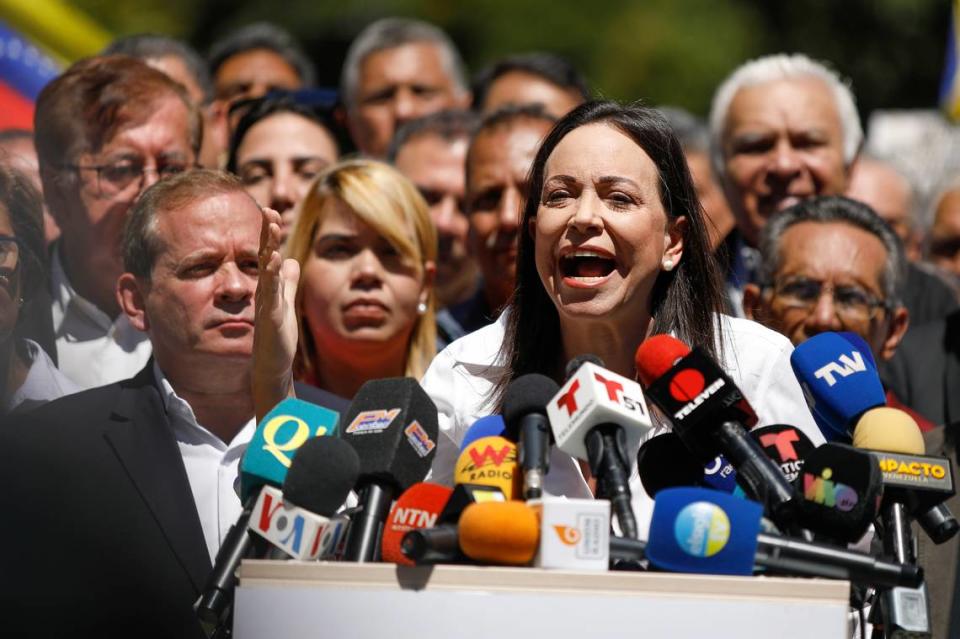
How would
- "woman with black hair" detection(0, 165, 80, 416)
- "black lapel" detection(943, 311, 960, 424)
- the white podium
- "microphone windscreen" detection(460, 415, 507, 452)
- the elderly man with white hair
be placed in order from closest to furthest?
1. the white podium
2. "microphone windscreen" detection(460, 415, 507, 452)
3. "woman with black hair" detection(0, 165, 80, 416)
4. "black lapel" detection(943, 311, 960, 424)
5. the elderly man with white hair

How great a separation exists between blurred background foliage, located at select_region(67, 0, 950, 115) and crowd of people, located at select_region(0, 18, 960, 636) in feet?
28.8

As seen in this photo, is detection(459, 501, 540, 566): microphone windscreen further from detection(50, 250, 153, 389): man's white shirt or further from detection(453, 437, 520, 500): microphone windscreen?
detection(50, 250, 153, 389): man's white shirt

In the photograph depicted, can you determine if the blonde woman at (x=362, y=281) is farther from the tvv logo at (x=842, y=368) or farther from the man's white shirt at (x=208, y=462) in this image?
the tvv logo at (x=842, y=368)

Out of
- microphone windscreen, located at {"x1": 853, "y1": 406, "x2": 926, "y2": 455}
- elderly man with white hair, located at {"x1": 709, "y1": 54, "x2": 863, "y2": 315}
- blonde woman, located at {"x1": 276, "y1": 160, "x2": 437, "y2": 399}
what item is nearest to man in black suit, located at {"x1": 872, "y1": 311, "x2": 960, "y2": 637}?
elderly man with white hair, located at {"x1": 709, "y1": 54, "x2": 863, "y2": 315}

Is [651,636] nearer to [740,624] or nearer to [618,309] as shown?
[740,624]

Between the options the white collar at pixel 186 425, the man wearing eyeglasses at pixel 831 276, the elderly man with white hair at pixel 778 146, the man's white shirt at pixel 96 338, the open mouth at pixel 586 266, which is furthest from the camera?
the elderly man with white hair at pixel 778 146

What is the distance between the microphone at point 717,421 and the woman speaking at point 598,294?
72 cm

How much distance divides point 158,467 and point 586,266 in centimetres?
129

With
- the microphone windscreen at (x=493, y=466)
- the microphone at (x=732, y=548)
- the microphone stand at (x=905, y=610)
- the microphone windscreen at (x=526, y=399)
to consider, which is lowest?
the microphone stand at (x=905, y=610)

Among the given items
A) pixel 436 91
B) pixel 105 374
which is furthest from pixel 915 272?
pixel 105 374

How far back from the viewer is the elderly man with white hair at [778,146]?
604 cm

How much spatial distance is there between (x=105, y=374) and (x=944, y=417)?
2.98 metres

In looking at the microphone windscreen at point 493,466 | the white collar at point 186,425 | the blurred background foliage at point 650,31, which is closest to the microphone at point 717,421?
the microphone windscreen at point 493,466

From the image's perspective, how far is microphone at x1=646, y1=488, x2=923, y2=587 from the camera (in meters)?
2.81
